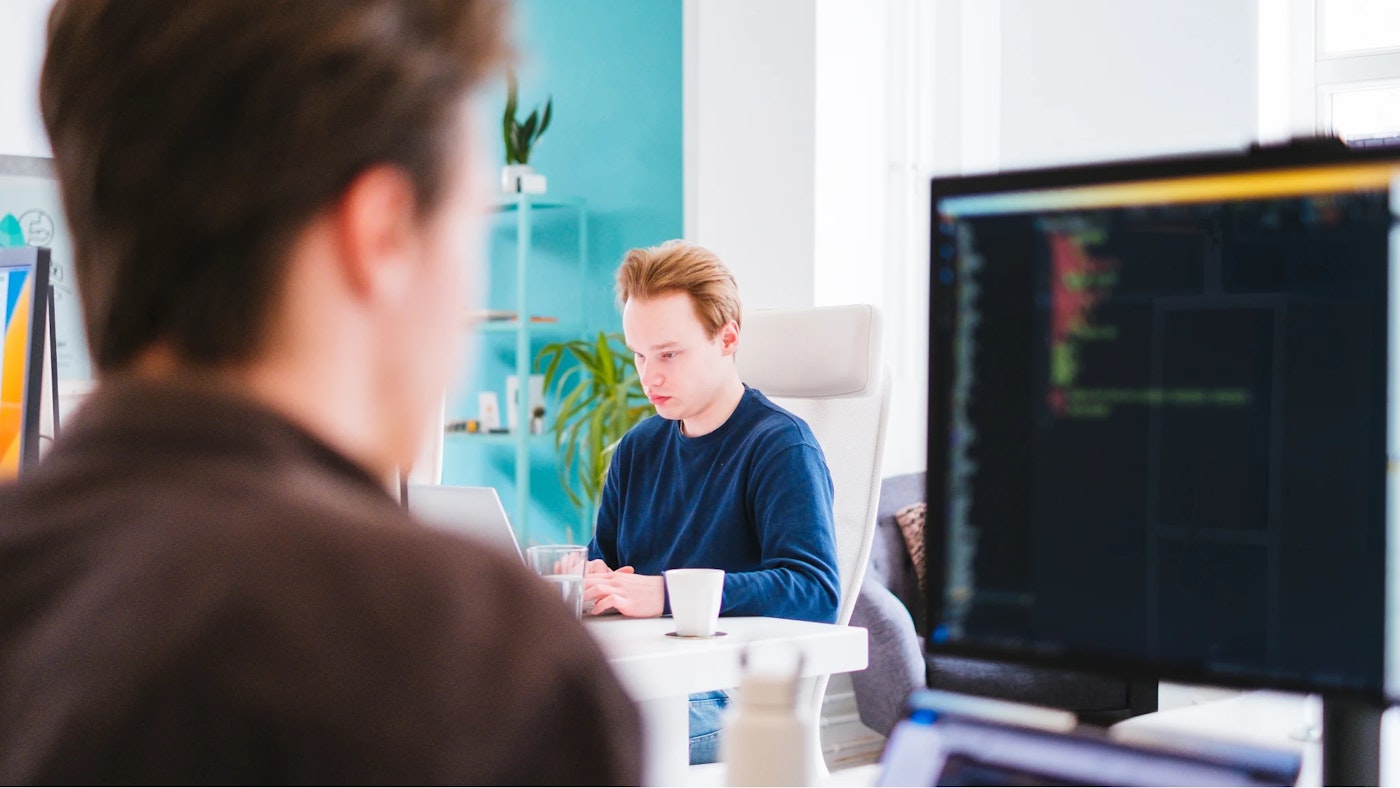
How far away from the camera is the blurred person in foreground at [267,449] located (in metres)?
0.41

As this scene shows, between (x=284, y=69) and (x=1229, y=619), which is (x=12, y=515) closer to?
(x=284, y=69)

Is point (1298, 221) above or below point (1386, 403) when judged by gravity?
above

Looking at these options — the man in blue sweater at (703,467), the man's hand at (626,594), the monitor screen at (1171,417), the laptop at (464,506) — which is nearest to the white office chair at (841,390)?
the man in blue sweater at (703,467)

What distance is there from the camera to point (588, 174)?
4.57 meters

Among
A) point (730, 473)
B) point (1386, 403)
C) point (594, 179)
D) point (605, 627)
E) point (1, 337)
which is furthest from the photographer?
point (594, 179)

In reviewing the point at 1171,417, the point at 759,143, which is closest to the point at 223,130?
the point at 1171,417

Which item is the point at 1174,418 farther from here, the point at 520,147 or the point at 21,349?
the point at 520,147

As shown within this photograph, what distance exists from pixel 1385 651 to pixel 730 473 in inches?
54.7

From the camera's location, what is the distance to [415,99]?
1.58 feet

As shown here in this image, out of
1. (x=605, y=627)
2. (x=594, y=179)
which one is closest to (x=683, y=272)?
(x=605, y=627)

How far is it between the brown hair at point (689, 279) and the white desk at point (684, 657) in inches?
24.6

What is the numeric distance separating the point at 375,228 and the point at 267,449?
0.29 ft

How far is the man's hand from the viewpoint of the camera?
172 centimetres

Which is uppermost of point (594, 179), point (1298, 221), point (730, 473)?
point (594, 179)
